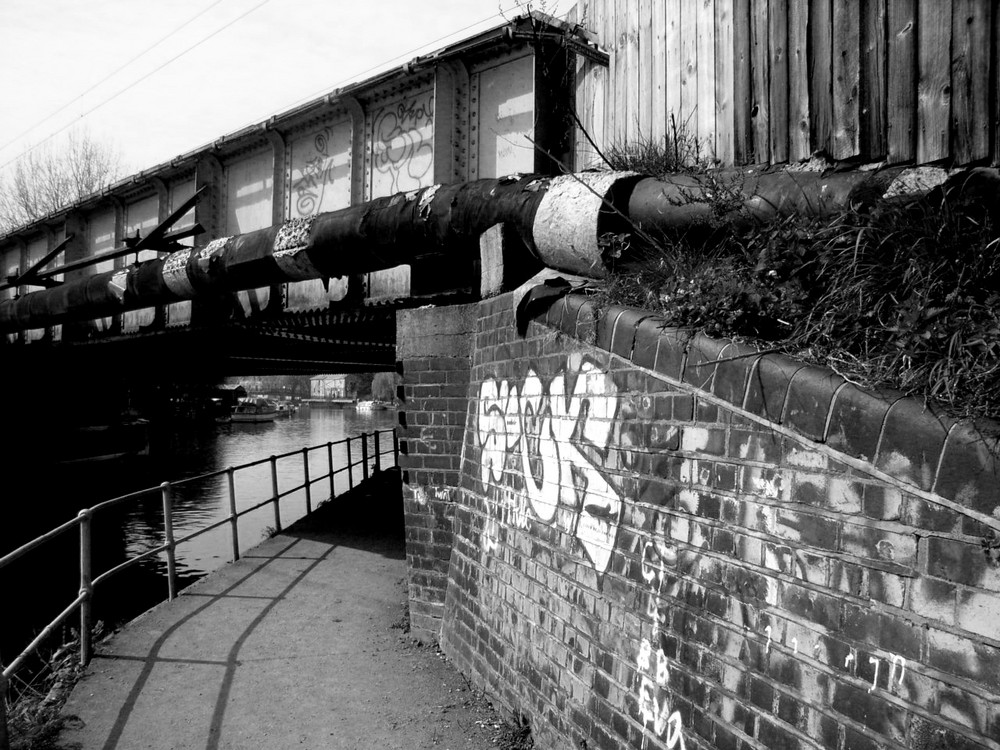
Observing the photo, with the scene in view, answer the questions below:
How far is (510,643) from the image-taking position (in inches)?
199

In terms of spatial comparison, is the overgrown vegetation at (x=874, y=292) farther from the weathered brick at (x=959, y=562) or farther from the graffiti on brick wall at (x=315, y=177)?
the graffiti on brick wall at (x=315, y=177)

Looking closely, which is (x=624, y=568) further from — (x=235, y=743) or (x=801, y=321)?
(x=235, y=743)

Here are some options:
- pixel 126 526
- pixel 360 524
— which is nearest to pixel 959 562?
pixel 360 524

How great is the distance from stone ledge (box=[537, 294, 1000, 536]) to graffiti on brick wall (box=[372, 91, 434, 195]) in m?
5.89

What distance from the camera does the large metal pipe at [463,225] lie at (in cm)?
421

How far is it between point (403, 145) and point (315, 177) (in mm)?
1867

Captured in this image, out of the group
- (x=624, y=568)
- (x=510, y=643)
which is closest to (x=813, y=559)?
(x=624, y=568)

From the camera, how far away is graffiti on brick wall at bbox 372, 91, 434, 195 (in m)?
9.07

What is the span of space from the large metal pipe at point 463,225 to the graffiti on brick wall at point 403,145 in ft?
5.12

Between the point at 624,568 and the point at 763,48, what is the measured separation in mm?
3691

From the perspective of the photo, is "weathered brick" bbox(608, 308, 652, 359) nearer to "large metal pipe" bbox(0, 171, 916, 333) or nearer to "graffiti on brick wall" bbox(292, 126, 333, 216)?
"large metal pipe" bbox(0, 171, 916, 333)

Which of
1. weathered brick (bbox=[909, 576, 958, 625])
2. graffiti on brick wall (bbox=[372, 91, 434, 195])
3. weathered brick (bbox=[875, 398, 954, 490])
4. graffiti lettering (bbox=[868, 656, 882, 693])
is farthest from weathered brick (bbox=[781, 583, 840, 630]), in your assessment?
graffiti on brick wall (bbox=[372, 91, 434, 195])

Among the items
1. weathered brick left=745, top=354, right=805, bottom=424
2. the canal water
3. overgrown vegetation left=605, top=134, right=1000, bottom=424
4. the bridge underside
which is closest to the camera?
overgrown vegetation left=605, top=134, right=1000, bottom=424

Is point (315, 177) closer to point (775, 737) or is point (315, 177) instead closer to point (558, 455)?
point (558, 455)
